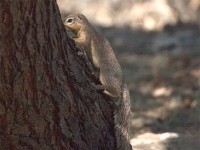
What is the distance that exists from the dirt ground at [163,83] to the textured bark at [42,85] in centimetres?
152

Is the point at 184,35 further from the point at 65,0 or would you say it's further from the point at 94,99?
the point at 94,99

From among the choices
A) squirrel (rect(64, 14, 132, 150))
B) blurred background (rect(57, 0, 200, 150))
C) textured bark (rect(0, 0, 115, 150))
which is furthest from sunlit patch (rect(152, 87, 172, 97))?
textured bark (rect(0, 0, 115, 150))

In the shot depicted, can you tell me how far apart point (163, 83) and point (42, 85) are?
5.53 meters

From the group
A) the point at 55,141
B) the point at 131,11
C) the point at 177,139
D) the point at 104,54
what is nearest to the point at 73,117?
the point at 55,141

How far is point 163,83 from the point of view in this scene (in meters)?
9.44

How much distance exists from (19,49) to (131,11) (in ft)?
30.6

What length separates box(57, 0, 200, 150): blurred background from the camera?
23.9 ft

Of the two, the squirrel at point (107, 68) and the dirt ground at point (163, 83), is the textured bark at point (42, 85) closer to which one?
the squirrel at point (107, 68)

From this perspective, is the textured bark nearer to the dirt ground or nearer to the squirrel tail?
the squirrel tail

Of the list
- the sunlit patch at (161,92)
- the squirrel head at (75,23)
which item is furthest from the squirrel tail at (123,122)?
the sunlit patch at (161,92)

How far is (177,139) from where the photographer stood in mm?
6078

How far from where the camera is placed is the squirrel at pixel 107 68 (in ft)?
15.5

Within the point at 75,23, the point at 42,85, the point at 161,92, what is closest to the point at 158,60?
the point at 161,92

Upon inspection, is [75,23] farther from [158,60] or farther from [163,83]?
[158,60]
